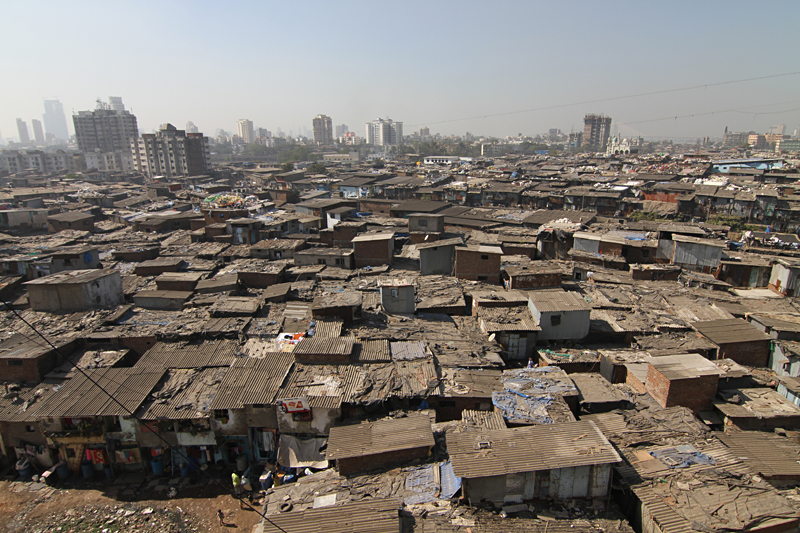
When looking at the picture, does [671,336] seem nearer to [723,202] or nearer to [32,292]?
[32,292]

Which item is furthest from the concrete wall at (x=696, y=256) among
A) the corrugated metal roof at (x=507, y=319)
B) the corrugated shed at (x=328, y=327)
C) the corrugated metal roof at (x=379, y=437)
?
the corrugated metal roof at (x=379, y=437)

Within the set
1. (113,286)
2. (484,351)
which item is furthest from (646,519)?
(113,286)

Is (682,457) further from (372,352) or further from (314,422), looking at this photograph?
(314,422)

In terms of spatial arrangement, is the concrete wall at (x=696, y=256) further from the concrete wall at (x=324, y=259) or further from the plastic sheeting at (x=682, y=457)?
the concrete wall at (x=324, y=259)

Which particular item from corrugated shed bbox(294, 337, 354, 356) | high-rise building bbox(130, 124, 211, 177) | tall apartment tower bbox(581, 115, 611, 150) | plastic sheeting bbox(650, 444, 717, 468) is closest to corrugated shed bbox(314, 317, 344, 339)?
corrugated shed bbox(294, 337, 354, 356)

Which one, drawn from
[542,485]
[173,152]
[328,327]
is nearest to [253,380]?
[328,327]

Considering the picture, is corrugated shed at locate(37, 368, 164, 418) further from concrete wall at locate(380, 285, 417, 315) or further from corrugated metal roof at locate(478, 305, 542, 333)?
corrugated metal roof at locate(478, 305, 542, 333)
